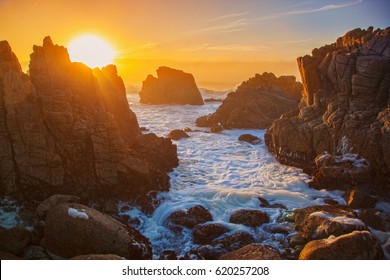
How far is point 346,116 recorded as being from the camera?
18688 mm

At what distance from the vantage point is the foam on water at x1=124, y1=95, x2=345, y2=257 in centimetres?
1255

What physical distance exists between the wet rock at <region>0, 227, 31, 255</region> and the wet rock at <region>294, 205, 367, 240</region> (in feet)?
30.6

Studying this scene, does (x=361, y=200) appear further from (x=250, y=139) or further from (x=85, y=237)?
(x=250, y=139)

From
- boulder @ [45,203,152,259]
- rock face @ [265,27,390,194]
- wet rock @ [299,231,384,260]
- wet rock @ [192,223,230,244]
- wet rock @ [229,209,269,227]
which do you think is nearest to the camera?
wet rock @ [299,231,384,260]

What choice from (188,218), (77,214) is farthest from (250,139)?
(77,214)

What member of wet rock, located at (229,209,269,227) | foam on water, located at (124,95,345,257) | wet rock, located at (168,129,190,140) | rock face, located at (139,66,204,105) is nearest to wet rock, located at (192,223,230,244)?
foam on water, located at (124,95,345,257)

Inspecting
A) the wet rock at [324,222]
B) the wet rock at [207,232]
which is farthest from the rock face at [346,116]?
the wet rock at [207,232]

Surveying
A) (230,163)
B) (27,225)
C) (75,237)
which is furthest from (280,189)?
(27,225)

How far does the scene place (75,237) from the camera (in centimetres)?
1027

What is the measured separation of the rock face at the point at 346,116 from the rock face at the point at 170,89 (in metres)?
40.0

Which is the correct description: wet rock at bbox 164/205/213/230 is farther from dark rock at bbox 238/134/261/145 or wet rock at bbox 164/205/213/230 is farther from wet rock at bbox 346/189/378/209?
dark rock at bbox 238/134/261/145

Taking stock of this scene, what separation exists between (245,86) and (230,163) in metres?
21.7

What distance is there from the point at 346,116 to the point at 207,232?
446 inches
